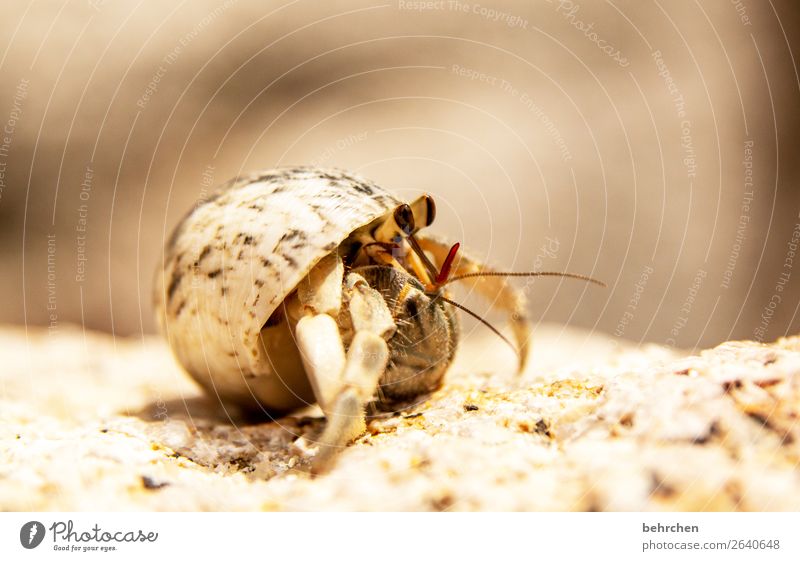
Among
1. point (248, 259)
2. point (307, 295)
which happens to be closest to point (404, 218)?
point (307, 295)

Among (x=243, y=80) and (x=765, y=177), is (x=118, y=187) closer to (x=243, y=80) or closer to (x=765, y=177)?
(x=243, y=80)

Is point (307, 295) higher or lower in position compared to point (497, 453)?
higher

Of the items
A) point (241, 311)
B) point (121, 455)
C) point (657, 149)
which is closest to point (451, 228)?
point (657, 149)

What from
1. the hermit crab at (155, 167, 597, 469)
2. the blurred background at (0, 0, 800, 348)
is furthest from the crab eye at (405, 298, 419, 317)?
the blurred background at (0, 0, 800, 348)

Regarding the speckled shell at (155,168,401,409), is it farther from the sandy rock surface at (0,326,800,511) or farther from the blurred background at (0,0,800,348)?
the blurred background at (0,0,800,348)

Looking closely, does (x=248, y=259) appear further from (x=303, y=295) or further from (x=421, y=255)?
(x=421, y=255)

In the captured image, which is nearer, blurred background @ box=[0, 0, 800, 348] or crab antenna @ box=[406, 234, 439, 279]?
crab antenna @ box=[406, 234, 439, 279]

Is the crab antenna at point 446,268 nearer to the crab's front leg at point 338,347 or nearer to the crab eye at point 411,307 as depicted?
the crab eye at point 411,307

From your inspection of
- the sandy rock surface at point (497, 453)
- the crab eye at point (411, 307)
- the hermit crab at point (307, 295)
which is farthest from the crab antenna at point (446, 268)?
the sandy rock surface at point (497, 453)
